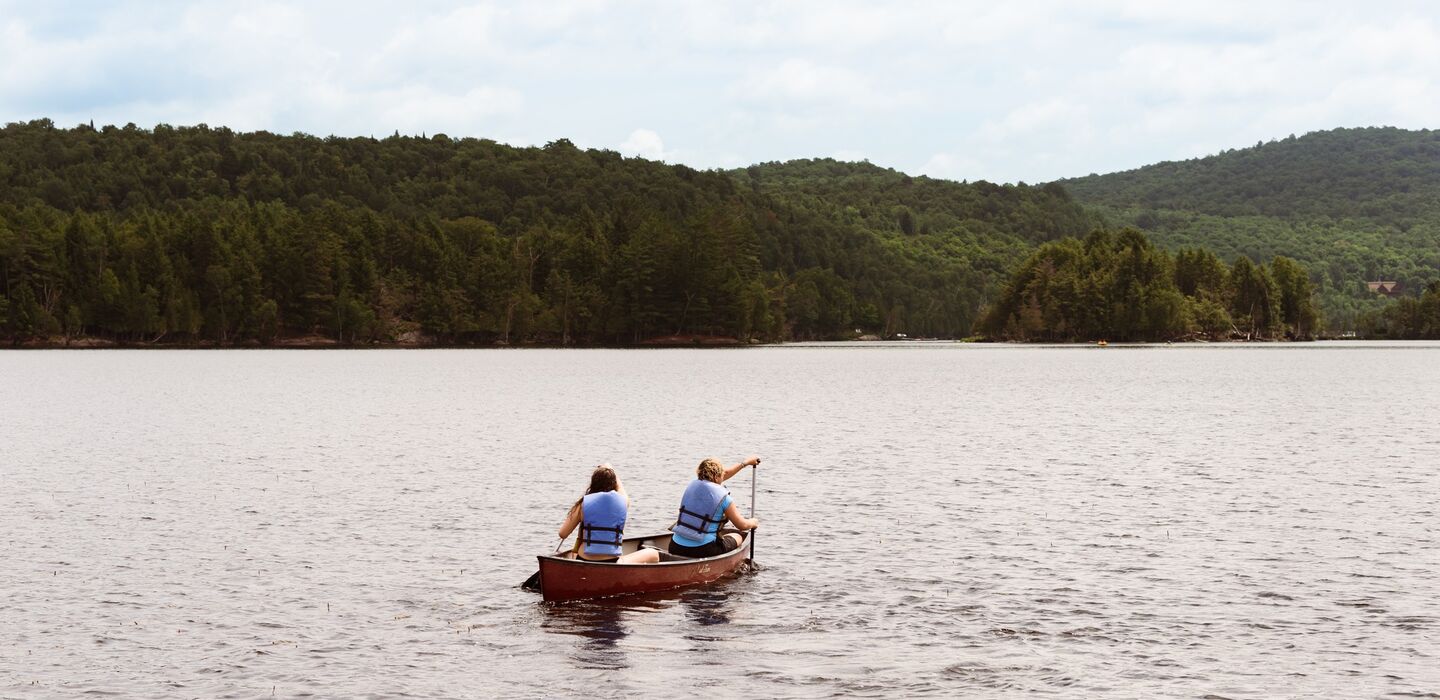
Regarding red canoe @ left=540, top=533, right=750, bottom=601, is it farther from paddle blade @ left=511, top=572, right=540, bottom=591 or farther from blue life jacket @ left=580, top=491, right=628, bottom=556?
paddle blade @ left=511, top=572, right=540, bottom=591

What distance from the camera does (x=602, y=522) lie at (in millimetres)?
25812

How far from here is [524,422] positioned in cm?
7525

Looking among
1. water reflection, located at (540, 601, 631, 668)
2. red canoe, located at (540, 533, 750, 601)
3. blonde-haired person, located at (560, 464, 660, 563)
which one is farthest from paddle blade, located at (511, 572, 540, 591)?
water reflection, located at (540, 601, 631, 668)

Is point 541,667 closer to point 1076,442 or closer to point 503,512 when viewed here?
point 503,512

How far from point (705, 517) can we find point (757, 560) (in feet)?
11.6

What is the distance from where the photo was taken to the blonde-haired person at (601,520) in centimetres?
2577

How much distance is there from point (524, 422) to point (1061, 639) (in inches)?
2156

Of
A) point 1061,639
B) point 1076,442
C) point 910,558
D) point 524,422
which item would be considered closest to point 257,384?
point 524,422

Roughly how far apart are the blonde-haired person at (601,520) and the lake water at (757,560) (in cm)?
101

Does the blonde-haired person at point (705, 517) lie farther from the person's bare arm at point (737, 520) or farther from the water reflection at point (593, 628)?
the water reflection at point (593, 628)

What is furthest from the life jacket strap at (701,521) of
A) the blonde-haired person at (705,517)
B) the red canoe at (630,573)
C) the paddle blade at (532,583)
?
the paddle blade at (532,583)

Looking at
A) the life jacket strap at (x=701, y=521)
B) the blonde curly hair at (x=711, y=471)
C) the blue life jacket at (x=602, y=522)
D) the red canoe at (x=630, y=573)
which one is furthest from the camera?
the life jacket strap at (x=701, y=521)

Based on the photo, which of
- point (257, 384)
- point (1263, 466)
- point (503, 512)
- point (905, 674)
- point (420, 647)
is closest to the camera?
point (905, 674)

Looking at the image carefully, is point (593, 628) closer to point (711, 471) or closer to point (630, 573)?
point (630, 573)
